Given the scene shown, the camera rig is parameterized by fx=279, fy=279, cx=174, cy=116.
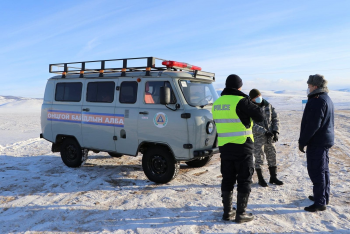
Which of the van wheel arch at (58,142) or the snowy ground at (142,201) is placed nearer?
the snowy ground at (142,201)

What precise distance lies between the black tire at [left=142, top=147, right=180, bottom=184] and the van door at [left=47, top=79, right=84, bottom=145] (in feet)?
7.09

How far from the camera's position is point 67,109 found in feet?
24.1

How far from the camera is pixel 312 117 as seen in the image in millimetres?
4316

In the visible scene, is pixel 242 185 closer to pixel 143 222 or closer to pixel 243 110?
pixel 243 110

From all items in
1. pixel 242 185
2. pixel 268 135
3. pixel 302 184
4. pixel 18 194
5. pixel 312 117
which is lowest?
pixel 18 194

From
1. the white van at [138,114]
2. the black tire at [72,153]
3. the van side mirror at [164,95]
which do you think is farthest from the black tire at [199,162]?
the black tire at [72,153]

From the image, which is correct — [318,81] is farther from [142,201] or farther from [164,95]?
[142,201]

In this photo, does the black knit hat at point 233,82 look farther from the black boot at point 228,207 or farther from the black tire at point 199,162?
the black tire at point 199,162

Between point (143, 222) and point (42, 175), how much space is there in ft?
12.7

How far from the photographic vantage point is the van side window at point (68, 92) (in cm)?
723

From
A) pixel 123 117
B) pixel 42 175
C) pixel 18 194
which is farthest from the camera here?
pixel 42 175

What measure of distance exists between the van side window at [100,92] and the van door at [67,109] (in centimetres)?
31

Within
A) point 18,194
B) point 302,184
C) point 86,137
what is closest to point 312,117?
point 302,184

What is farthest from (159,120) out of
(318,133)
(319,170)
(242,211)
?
(319,170)
